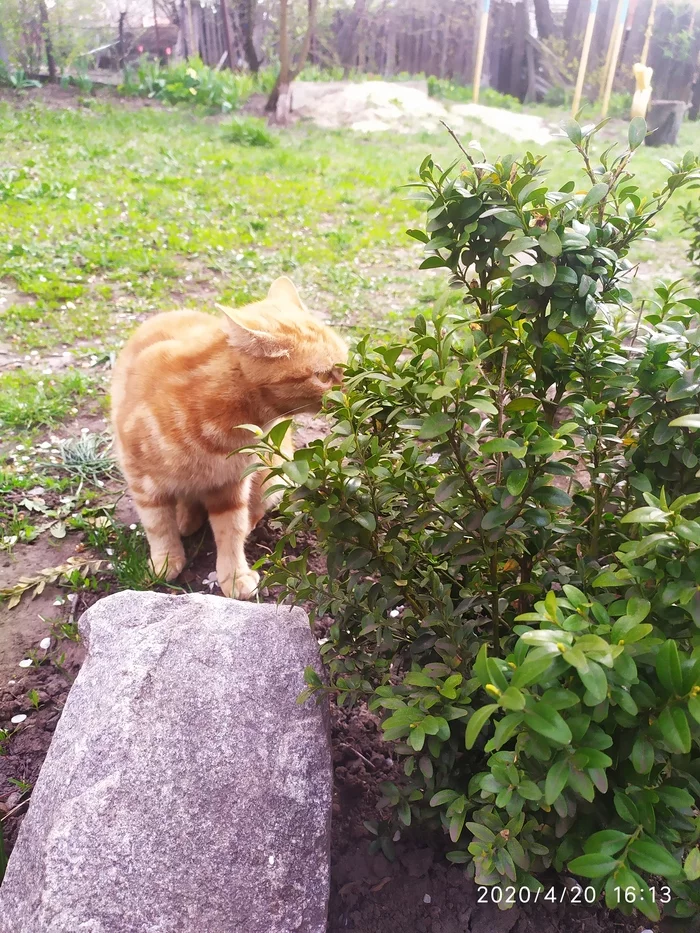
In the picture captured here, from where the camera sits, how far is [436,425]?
108 cm

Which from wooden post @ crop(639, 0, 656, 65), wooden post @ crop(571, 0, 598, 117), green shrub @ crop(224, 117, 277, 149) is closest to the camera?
wooden post @ crop(639, 0, 656, 65)

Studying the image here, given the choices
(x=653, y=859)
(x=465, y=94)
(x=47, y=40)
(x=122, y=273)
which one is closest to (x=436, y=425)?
(x=653, y=859)

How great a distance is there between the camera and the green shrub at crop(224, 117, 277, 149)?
7.58m

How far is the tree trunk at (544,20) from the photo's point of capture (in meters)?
6.32

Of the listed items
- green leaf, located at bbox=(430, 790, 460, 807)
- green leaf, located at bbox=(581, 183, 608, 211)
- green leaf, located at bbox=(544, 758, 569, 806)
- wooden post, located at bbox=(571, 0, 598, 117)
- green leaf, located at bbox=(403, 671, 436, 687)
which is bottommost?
green leaf, located at bbox=(430, 790, 460, 807)

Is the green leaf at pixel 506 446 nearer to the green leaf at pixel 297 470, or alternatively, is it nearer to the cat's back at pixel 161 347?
the green leaf at pixel 297 470

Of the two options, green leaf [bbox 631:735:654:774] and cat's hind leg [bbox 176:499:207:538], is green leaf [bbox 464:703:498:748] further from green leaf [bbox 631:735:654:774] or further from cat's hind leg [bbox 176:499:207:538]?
cat's hind leg [bbox 176:499:207:538]

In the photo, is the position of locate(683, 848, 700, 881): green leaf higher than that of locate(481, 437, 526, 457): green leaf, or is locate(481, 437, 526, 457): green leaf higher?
locate(481, 437, 526, 457): green leaf

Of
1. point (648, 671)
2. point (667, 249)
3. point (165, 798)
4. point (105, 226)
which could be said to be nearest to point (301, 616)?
point (165, 798)

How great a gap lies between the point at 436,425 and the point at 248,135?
7638 mm

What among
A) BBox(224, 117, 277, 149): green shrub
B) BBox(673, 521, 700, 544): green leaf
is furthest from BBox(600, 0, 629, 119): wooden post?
BBox(673, 521, 700, 544): green leaf

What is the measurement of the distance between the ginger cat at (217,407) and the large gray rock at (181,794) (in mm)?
630

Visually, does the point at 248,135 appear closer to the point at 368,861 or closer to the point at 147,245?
the point at 147,245

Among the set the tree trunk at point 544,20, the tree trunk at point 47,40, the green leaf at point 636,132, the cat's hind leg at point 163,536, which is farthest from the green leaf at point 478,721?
the tree trunk at point 47,40
